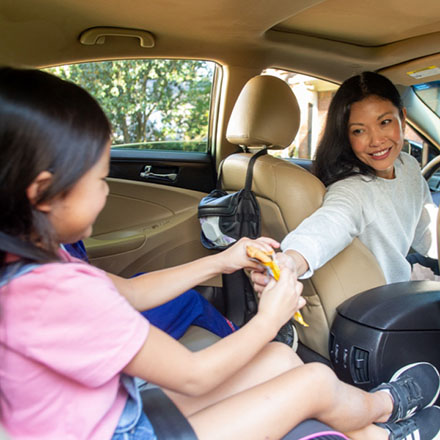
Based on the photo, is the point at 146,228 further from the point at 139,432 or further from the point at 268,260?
the point at 139,432

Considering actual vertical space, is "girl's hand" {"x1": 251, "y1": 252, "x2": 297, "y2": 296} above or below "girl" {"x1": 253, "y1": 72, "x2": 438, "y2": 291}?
below

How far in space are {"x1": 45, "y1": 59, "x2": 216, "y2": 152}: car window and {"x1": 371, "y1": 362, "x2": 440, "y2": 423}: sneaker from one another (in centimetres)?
189

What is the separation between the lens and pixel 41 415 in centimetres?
91

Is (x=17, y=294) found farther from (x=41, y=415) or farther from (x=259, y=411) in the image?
(x=259, y=411)

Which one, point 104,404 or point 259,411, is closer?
point 104,404

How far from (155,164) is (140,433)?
2.09 meters

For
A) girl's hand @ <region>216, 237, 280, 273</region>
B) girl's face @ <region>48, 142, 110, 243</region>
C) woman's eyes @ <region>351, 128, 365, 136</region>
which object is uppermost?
woman's eyes @ <region>351, 128, 365, 136</region>

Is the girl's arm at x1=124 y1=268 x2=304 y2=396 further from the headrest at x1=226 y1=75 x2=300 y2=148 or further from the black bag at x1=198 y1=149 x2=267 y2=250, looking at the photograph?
the headrest at x1=226 y1=75 x2=300 y2=148

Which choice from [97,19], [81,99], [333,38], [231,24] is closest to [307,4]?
[231,24]

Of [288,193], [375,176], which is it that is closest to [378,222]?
[375,176]

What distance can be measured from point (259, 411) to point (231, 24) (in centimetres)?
165

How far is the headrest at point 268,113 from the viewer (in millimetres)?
2158

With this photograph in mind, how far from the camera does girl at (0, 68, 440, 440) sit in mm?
885

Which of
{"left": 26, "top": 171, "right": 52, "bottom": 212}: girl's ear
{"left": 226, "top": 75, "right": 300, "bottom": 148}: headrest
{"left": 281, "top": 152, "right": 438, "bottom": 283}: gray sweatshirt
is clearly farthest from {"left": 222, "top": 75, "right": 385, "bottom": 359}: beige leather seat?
{"left": 26, "top": 171, "right": 52, "bottom": 212}: girl's ear
